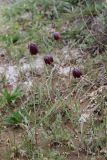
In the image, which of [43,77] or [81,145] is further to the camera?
[43,77]

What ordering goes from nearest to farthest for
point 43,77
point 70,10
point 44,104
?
point 44,104 → point 43,77 → point 70,10

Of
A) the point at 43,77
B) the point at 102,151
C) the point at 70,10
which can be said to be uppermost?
the point at 70,10

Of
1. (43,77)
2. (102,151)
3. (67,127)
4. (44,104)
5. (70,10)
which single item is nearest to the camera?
(102,151)

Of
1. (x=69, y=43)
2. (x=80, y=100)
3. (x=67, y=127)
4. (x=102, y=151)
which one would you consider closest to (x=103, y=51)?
(x=69, y=43)

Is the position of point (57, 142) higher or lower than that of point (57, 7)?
lower

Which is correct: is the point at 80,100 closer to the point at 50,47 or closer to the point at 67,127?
the point at 67,127

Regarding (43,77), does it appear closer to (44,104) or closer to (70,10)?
(44,104)
